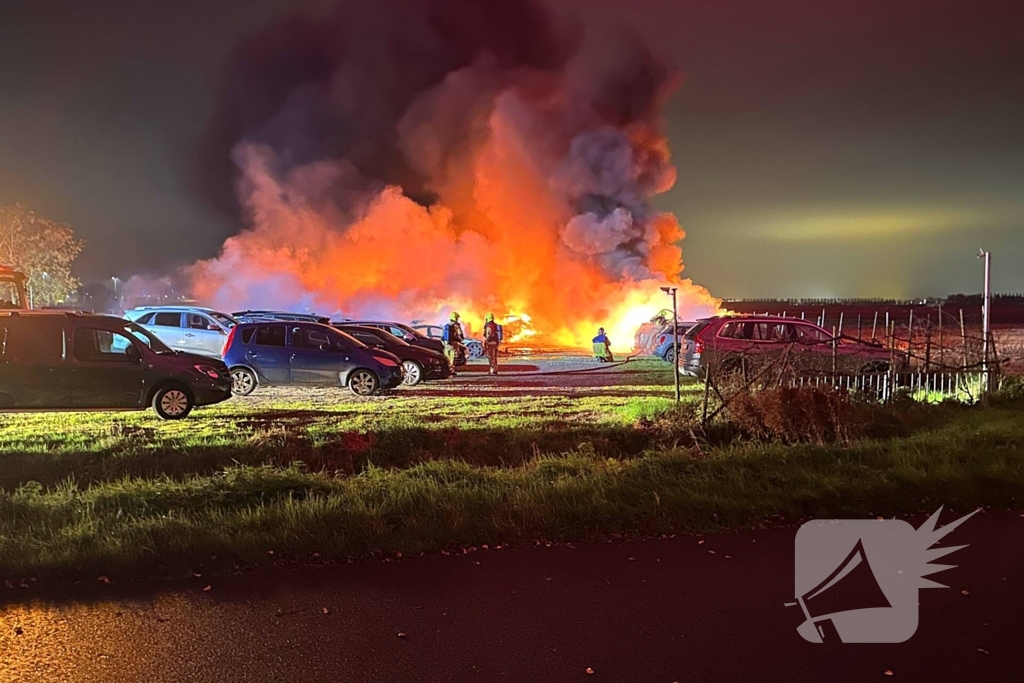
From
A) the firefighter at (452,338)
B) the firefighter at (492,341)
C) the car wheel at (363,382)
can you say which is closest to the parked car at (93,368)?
the car wheel at (363,382)

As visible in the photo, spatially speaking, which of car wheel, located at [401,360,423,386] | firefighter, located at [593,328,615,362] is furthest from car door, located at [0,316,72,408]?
firefighter, located at [593,328,615,362]

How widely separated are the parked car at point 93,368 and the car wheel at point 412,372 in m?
5.36

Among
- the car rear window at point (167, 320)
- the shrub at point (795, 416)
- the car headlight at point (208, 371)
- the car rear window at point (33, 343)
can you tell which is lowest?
A: the shrub at point (795, 416)

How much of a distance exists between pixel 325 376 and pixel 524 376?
5.69 m

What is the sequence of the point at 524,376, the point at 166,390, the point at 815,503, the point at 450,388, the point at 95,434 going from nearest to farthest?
the point at 815,503 → the point at 95,434 → the point at 166,390 → the point at 450,388 → the point at 524,376

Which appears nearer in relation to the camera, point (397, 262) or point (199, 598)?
point (199, 598)

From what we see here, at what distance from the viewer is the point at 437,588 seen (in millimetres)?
4848

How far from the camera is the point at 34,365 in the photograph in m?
10.4

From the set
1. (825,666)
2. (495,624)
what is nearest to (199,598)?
(495,624)

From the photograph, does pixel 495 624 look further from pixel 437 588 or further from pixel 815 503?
pixel 815 503

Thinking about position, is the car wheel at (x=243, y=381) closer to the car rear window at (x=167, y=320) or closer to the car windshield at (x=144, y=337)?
the car windshield at (x=144, y=337)

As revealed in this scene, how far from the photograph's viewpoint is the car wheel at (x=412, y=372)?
1652cm

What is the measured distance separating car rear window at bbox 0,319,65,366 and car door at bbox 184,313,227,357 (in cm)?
649

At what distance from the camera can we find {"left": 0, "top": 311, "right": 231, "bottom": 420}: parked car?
1038 centimetres
